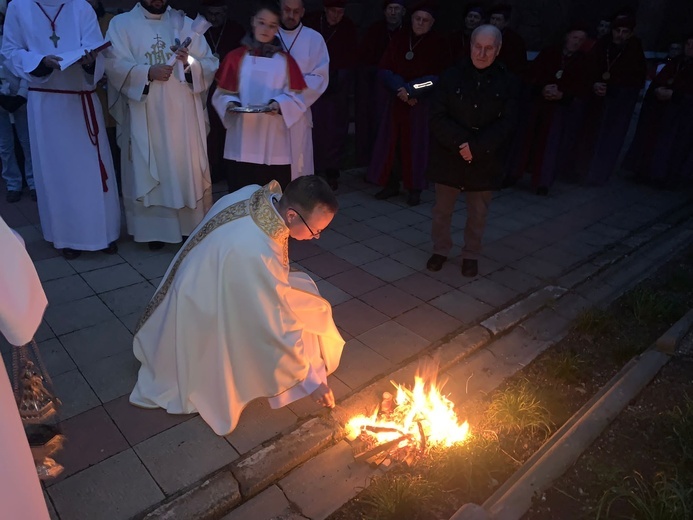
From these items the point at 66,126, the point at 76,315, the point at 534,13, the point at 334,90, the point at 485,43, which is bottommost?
the point at 76,315

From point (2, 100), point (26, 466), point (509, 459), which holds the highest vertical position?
point (2, 100)

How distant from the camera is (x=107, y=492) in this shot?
2.94m

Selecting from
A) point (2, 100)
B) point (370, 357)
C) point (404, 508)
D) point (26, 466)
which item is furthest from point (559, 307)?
point (2, 100)

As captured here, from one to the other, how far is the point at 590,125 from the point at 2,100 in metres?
8.29

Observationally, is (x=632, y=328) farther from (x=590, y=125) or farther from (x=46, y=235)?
(x=46, y=235)

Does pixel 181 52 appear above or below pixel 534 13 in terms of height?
below

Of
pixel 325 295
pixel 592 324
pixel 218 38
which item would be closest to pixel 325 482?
pixel 325 295

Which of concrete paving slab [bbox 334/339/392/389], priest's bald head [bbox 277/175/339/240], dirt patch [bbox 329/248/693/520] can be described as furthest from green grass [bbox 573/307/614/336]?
priest's bald head [bbox 277/175/339/240]

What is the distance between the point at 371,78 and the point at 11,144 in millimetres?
4991

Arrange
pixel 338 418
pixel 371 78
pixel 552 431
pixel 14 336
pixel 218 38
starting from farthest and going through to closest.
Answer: pixel 371 78
pixel 218 38
pixel 552 431
pixel 338 418
pixel 14 336

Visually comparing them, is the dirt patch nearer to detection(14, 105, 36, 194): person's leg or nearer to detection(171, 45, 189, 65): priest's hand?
detection(171, 45, 189, 65): priest's hand

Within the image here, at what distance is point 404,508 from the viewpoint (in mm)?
2943

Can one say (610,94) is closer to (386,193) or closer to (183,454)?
(386,193)

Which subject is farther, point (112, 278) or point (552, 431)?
point (112, 278)
